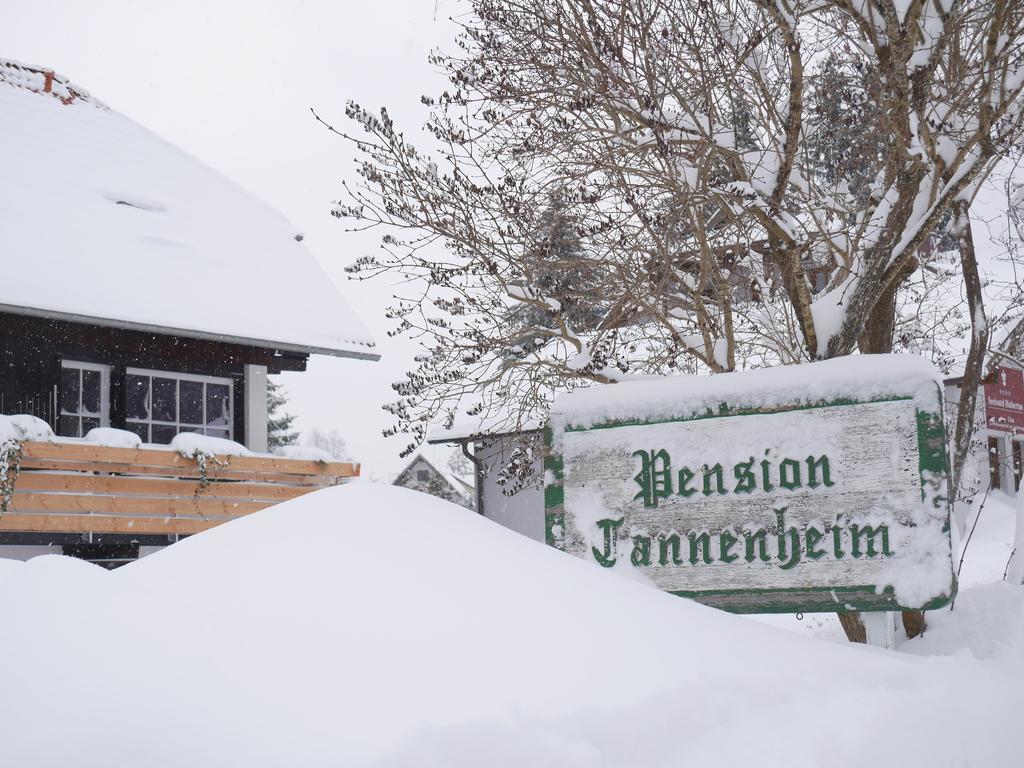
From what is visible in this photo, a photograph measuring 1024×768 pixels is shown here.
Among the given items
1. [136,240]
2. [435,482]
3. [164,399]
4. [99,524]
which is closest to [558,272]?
[99,524]

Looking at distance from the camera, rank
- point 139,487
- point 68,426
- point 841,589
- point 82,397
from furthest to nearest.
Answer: point 82,397 < point 68,426 < point 139,487 < point 841,589

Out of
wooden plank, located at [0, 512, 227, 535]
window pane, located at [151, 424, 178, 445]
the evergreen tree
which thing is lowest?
wooden plank, located at [0, 512, 227, 535]

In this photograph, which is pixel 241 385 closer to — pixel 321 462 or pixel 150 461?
pixel 321 462

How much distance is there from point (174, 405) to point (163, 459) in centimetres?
221

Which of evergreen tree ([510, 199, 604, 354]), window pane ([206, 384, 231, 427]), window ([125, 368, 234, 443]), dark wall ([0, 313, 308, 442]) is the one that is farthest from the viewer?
window pane ([206, 384, 231, 427])

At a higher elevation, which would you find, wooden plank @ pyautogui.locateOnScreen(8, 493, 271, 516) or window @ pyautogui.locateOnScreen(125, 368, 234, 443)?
window @ pyautogui.locateOnScreen(125, 368, 234, 443)

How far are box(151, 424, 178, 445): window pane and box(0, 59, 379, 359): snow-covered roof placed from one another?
1557mm

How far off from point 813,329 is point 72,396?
333 inches

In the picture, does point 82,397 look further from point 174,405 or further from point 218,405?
point 218,405

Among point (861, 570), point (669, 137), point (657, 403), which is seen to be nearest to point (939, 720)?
point (861, 570)

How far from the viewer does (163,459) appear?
9281mm

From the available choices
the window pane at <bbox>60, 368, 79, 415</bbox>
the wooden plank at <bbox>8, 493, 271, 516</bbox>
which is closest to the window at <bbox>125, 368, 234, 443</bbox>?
the window pane at <bbox>60, 368, 79, 415</bbox>

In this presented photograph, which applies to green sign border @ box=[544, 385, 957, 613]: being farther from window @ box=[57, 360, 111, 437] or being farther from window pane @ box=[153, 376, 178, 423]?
window pane @ box=[153, 376, 178, 423]

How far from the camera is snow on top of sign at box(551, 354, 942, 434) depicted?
12.8 ft
